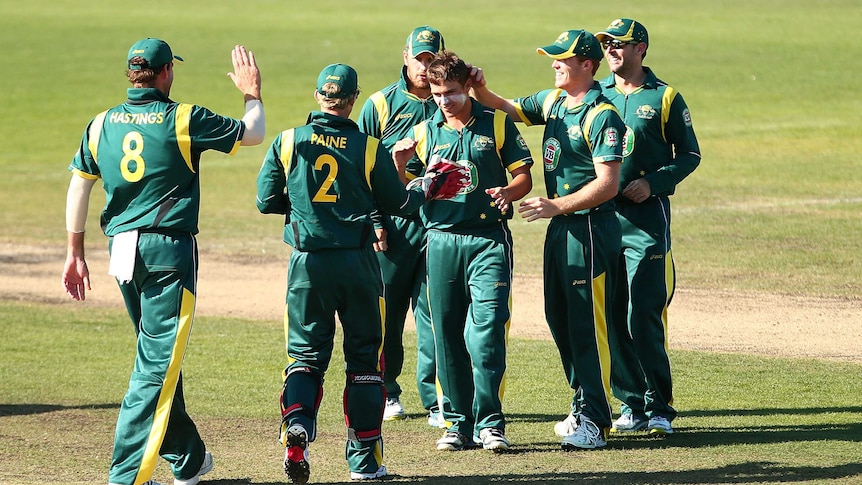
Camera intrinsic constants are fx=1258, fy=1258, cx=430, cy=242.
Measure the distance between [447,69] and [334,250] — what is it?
51.7 inches

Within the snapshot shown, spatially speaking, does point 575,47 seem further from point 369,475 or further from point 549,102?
point 369,475

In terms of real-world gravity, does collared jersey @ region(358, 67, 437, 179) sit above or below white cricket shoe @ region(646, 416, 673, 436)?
above

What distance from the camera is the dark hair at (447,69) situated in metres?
7.13

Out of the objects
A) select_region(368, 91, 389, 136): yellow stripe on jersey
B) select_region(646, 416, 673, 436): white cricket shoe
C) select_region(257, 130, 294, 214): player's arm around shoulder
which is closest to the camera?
select_region(257, 130, 294, 214): player's arm around shoulder

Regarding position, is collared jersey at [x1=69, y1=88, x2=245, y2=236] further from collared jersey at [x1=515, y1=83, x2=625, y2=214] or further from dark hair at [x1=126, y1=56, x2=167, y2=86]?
collared jersey at [x1=515, y1=83, x2=625, y2=214]

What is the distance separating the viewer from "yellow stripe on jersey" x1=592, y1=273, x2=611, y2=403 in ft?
24.4

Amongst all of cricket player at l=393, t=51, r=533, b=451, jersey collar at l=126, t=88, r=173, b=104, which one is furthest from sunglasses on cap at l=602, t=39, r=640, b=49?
jersey collar at l=126, t=88, r=173, b=104

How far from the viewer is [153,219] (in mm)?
6332

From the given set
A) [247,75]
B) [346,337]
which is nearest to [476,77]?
[247,75]

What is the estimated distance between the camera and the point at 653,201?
7992 mm

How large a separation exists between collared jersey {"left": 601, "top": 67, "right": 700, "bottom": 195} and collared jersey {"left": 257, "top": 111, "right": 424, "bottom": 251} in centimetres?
195

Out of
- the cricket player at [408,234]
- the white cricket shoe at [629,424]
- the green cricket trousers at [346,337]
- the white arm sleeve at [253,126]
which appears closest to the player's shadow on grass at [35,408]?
the cricket player at [408,234]

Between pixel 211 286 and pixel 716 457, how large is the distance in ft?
25.4

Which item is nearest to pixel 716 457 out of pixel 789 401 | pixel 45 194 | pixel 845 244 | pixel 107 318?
pixel 789 401
